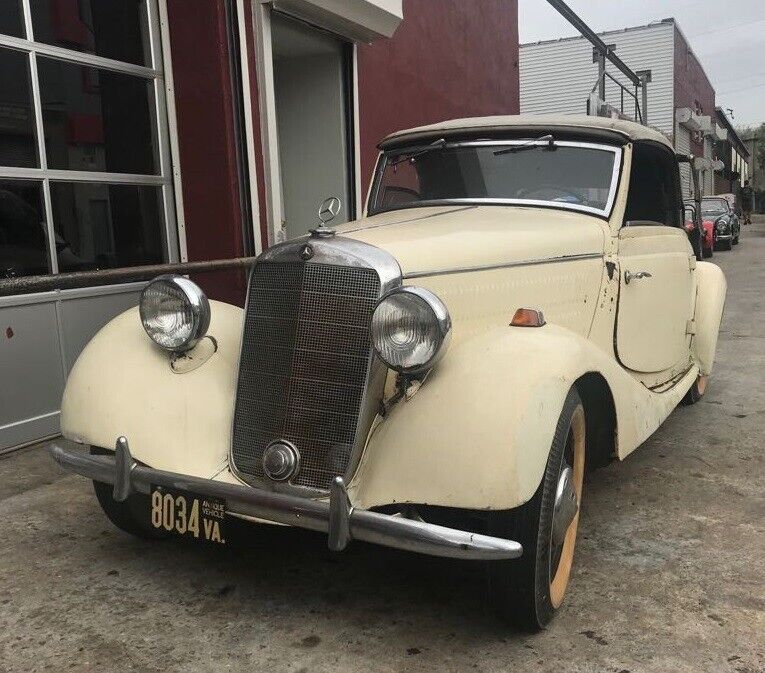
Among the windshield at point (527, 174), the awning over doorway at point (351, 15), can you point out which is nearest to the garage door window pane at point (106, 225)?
the awning over doorway at point (351, 15)

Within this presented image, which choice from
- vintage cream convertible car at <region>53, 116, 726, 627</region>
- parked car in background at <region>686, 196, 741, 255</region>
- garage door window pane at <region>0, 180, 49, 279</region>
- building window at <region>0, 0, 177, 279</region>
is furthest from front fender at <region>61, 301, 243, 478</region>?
parked car in background at <region>686, 196, 741, 255</region>

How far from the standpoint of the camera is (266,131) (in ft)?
19.2

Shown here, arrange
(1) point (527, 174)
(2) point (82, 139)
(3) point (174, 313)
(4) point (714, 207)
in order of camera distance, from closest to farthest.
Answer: (3) point (174, 313), (1) point (527, 174), (2) point (82, 139), (4) point (714, 207)

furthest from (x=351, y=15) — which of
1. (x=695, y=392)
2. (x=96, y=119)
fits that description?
(x=695, y=392)

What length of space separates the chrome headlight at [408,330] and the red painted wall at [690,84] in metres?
27.1

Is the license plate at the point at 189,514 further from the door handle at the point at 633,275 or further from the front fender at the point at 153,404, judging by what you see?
the door handle at the point at 633,275

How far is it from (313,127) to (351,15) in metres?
1.20

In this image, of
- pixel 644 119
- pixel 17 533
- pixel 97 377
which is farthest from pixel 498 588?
pixel 644 119

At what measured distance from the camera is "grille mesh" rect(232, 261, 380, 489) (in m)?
2.37

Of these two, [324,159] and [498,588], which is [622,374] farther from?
[324,159]

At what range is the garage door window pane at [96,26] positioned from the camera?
4746mm

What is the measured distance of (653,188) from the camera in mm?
4035

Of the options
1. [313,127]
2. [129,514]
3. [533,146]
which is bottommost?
[129,514]

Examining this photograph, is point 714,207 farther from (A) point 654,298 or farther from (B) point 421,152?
(B) point 421,152
